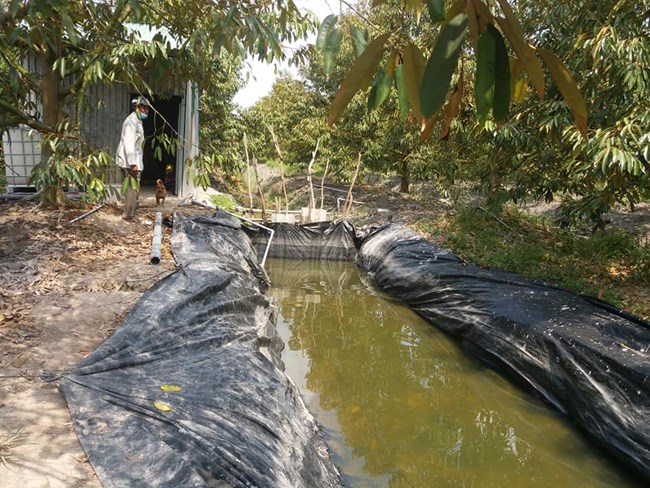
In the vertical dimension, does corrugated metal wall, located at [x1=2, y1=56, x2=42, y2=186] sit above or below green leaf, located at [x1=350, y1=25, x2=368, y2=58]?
below

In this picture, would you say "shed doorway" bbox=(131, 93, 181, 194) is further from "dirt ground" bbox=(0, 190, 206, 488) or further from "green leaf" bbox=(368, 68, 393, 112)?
"green leaf" bbox=(368, 68, 393, 112)

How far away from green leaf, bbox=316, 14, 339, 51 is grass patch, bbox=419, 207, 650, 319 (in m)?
4.01

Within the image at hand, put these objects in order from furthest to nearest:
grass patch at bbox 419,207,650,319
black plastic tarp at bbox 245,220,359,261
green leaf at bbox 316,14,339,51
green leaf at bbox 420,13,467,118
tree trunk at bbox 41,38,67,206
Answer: black plastic tarp at bbox 245,220,359,261, tree trunk at bbox 41,38,67,206, grass patch at bbox 419,207,650,319, green leaf at bbox 316,14,339,51, green leaf at bbox 420,13,467,118

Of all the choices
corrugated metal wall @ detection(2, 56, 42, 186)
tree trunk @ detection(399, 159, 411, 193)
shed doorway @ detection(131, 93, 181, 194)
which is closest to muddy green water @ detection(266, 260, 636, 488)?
corrugated metal wall @ detection(2, 56, 42, 186)

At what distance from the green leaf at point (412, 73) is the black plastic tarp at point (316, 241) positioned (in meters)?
6.21

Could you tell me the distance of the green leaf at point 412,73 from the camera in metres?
0.78

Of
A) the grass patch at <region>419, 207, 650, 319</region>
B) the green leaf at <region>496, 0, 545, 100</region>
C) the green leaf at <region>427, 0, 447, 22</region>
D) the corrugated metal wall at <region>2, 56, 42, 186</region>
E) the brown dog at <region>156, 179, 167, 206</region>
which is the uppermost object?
the green leaf at <region>427, 0, 447, 22</region>

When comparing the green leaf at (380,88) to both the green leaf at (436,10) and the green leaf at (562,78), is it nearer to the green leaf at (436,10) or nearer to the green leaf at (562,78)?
the green leaf at (436,10)

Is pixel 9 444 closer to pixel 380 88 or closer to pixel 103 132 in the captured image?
pixel 380 88

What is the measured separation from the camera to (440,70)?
2.17 ft

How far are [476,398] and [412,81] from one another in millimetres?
3022

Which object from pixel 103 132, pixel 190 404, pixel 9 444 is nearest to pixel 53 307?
pixel 9 444

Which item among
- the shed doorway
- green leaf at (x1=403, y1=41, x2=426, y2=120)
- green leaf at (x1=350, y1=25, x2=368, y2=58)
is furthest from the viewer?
the shed doorway

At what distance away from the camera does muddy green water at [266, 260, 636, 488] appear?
2.51 m
